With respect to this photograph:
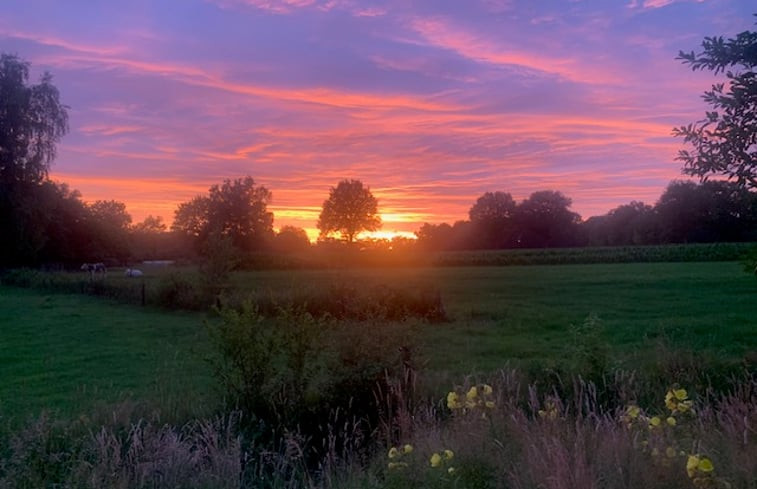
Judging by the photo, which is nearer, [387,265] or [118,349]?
[118,349]

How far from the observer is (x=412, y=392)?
30.2ft

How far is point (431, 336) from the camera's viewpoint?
18656mm

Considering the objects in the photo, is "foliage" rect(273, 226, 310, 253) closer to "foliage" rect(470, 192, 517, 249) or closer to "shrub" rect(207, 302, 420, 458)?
"foliage" rect(470, 192, 517, 249)

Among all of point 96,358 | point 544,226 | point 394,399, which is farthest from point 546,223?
point 394,399

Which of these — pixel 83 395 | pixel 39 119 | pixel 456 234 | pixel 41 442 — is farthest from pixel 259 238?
pixel 41 442

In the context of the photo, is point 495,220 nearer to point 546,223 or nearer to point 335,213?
point 546,223

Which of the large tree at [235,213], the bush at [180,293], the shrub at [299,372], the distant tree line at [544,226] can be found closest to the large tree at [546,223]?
the distant tree line at [544,226]

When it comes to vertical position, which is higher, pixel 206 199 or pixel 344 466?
pixel 206 199

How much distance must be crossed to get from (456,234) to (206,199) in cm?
4726

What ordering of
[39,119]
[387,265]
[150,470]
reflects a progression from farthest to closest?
[387,265], [39,119], [150,470]

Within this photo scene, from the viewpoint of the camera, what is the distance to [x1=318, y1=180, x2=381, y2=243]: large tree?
85.2 metres

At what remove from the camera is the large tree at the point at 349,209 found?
280 feet

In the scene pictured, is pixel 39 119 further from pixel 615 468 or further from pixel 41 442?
pixel 615 468

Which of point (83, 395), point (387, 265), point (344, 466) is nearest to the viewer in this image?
point (344, 466)
